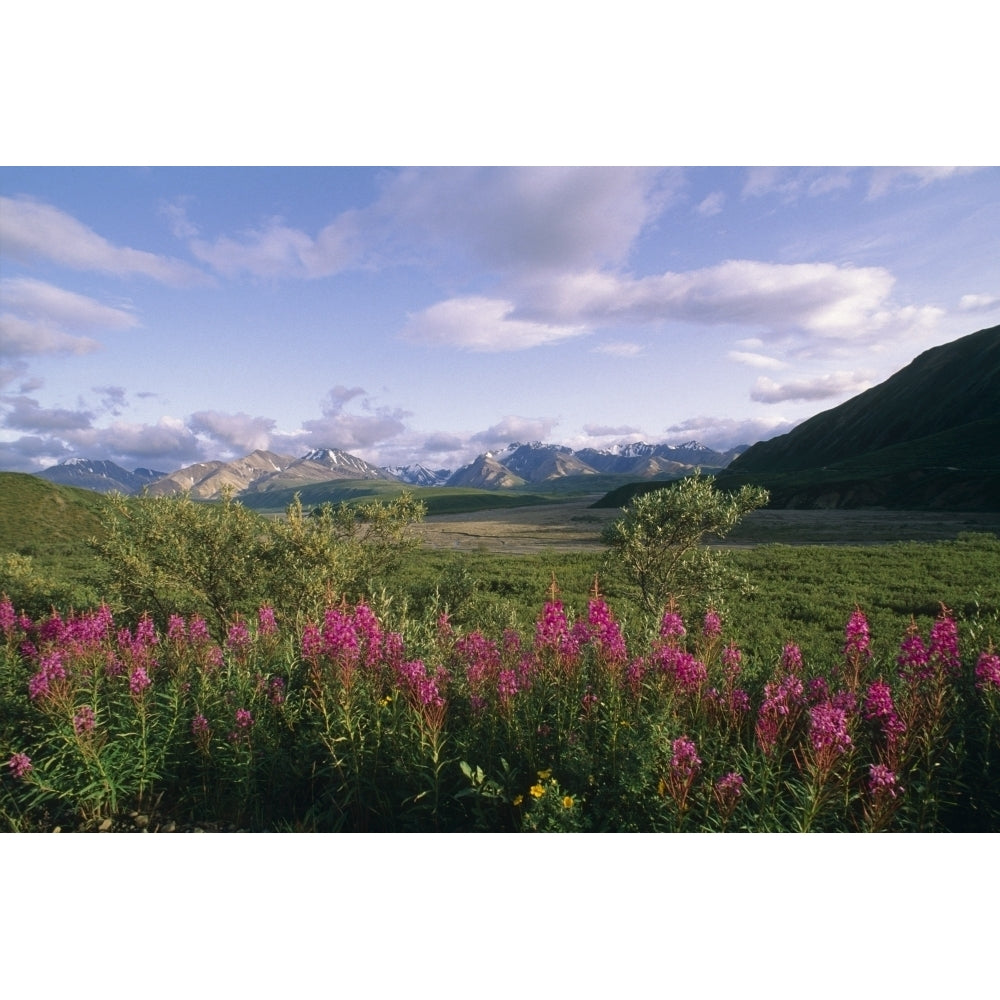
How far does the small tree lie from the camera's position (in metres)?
14.2

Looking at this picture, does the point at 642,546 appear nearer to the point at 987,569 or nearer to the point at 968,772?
the point at 968,772

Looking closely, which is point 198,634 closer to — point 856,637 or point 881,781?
point 881,781

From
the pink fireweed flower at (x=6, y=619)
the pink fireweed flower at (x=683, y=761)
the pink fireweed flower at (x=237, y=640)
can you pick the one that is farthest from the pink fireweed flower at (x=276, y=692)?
the pink fireweed flower at (x=6, y=619)

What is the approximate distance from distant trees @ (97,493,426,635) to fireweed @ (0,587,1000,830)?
6.43m

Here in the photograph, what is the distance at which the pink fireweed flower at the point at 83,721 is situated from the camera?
16.4 feet

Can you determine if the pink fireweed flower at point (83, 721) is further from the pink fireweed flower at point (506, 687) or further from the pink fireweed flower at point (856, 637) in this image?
the pink fireweed flower at point (856, 637)

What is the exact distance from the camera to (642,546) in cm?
1453

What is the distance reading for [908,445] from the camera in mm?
113312

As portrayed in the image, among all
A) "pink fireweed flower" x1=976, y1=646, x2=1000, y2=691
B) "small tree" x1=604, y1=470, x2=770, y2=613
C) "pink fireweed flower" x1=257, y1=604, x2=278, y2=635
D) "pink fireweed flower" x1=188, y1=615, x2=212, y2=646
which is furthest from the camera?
"small tree" x1=604, y1=470, x2=770, y2=613

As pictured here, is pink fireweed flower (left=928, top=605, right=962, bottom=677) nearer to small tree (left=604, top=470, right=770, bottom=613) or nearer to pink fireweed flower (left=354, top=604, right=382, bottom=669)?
pink fireweed flower (left=354, top=604, right=382, bottom=669)

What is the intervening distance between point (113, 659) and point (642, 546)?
1172 centimetres

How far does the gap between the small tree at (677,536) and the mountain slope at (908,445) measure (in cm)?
7482

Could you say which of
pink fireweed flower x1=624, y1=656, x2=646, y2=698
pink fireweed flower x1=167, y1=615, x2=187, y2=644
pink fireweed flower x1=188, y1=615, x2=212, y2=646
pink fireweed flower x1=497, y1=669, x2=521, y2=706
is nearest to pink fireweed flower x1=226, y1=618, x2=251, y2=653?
pink fireweed flower x1=188, y1=615, x2=212, y2=646

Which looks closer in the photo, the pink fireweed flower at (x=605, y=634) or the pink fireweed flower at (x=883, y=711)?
the pink fireweed flower at (x=883, y=711)
